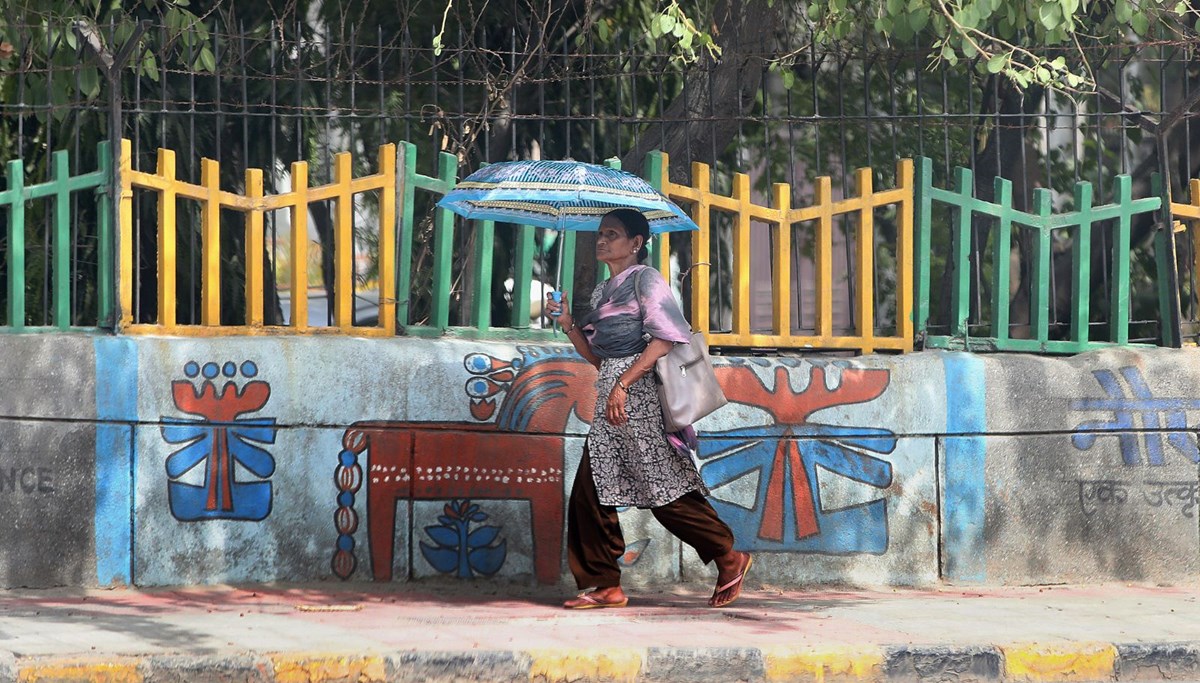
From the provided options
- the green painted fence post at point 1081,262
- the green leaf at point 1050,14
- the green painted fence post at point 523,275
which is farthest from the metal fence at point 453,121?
the green leaf at point 1050,14

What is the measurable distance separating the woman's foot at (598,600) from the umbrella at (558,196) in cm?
151

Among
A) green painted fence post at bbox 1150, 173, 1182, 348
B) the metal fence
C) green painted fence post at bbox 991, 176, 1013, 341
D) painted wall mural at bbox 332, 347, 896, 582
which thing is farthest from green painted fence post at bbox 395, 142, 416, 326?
green painted fence post at bbox 1150, 173, 1182, 348

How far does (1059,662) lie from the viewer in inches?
220

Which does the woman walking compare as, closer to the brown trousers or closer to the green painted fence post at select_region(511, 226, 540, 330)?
the brown trousers

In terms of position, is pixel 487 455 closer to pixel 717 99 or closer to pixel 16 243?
pixel 16 243

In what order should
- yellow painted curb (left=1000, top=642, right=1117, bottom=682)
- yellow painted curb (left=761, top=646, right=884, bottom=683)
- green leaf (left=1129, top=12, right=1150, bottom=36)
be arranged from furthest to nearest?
green leaf (left=1129, top=12, right=1150, bottom=36), yellow painted curb (left=1000, top=642, right=1117, bottom=682), yellow painted curb (left=761, top=646, right=884, bottom=683)

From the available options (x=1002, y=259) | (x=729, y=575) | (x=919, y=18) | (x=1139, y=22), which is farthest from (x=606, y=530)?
(x=1139, y=22)

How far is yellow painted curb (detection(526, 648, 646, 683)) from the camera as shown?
5234 mm

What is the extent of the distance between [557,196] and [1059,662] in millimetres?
2504

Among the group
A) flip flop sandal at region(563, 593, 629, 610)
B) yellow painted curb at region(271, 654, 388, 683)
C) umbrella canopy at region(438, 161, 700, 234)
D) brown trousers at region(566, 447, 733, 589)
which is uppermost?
umbrella canopy at region(438, 161, 700, 234)

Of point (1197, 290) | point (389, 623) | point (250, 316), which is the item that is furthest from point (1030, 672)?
point (250, 316)

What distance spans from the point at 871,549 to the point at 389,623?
2378 mm

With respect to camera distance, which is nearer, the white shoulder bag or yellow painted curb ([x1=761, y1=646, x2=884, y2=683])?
yellow painted curb ([x1=761, y1=646, x2=884, y2=683])

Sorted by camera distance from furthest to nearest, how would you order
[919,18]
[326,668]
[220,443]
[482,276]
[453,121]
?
[453,121], [482,276], [919,18], [220,443], [326,668]
